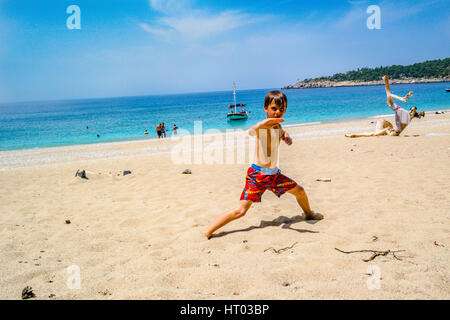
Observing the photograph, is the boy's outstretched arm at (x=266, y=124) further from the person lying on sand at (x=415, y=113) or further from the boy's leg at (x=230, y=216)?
the person lying on sand at (x=415, y=113)

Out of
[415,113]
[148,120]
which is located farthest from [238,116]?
[415,113]

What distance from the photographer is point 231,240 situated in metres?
3.35

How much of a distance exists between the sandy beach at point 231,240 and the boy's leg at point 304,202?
195mm

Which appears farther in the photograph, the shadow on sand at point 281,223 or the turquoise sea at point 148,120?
the turquoise sea at point 148,120

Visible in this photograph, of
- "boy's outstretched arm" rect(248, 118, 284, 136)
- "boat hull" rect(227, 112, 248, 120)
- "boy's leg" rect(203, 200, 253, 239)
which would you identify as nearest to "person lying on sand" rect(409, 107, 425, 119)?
"boy's outstretched arm" rect(248, 118, 284, 136)

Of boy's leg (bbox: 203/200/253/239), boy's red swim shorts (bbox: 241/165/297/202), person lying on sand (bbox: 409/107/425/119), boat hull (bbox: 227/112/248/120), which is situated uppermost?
boat hull (bbox: 227/112/248/120)

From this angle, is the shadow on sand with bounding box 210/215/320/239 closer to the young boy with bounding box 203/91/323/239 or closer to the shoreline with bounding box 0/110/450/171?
the young boy with bounding box 203/91/323/239

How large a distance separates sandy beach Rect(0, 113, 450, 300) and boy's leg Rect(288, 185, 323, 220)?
19cm

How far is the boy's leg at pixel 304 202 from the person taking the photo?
3576 millimetres

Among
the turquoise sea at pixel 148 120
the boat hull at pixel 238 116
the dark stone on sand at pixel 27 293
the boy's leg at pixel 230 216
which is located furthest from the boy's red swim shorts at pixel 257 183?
the boat hull at pixel 238 116

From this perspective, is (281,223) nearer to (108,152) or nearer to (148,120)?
(108,152)

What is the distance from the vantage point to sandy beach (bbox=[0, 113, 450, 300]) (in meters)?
2.34

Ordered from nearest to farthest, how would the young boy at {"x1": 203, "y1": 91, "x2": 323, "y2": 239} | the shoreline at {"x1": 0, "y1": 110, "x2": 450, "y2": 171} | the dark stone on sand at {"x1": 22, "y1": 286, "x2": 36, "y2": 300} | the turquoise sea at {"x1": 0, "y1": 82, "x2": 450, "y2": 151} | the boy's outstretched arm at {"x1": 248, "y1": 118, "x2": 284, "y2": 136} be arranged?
the dark stone on sand at {"x1": 22, "y1": 286, "x2": 36, "y2": 300}, the boy's outstretched arm at {"x1": 248, "y1": 118, "x2": 284, "y2": 136}, the young boy at {"x1": 203, "y1": 91, "x2": 323, "y2": 239}, the shoreline at {"x1": 0, "y1": 110, "x2": 450, "y2": 171}, the turquoise sea at {"x1": 0, "y1": 82, "x2": 450, "y2": 151}

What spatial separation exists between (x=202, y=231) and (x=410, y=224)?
272 cm
